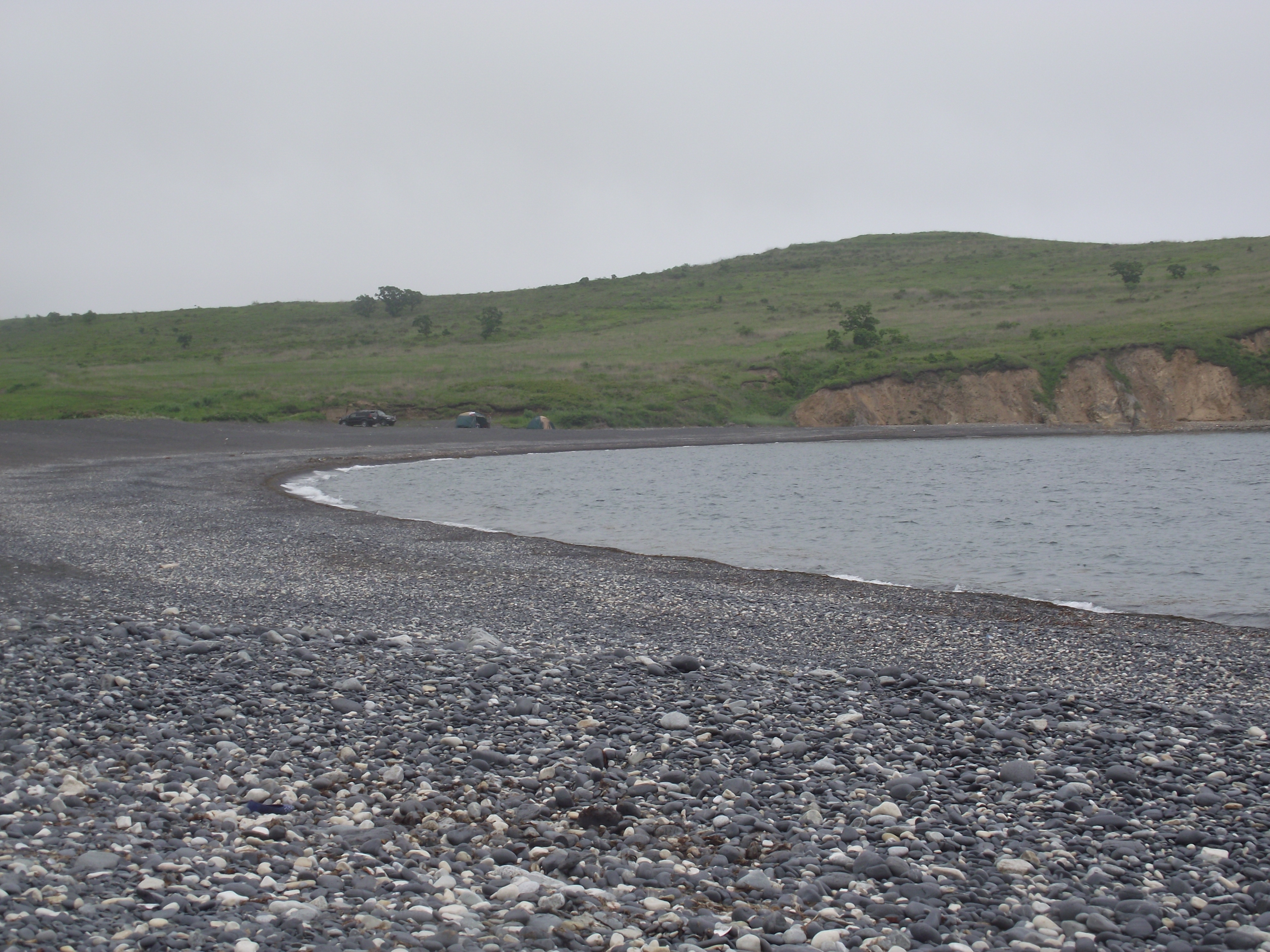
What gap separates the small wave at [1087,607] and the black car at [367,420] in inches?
2006

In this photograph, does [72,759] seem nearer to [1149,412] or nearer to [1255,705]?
[1255,705]

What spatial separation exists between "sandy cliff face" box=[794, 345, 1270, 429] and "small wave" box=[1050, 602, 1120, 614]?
5380 cm

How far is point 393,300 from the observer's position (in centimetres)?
12100

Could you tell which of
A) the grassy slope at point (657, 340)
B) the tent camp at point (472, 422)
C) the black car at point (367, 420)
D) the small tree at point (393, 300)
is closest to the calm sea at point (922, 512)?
the tent camp at point (472, 422)

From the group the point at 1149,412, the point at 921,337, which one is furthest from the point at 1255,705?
the point at 921,337

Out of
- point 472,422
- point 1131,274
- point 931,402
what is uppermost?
point 1131,274

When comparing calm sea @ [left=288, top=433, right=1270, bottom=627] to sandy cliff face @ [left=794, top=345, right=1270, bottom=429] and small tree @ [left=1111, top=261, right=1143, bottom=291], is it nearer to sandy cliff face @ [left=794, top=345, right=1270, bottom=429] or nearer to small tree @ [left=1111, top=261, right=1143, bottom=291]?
sandy cliff face @ [left=794, top=345, right=1270, bottom=429]

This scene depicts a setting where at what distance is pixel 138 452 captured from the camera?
41.7 meters

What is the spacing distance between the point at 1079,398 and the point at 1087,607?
5780 centimetres

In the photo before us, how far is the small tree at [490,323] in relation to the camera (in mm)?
98500

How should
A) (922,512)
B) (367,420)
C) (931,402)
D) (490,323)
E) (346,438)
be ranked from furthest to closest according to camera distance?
(490,323), (931,402), (367,420), (346,438), (922,512)

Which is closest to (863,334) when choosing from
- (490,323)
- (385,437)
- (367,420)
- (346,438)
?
(367,420)

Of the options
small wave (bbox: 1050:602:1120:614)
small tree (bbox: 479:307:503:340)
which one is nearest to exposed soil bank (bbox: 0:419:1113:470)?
small wave (bbox: 1050:602:1120:614)

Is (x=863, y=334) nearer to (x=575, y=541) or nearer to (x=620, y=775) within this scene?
(x=575, y=541)
